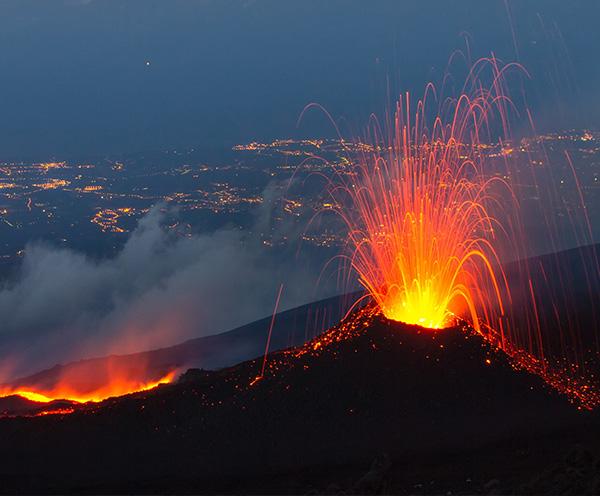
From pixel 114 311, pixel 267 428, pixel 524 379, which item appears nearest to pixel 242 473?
pixel 267 428

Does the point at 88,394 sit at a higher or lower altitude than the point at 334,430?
higher

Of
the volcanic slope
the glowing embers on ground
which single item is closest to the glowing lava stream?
the glowing embers on ground

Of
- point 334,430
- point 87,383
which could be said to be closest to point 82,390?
point 87,383

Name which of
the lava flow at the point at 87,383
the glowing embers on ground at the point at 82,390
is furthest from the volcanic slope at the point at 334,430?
the lava flow at the point at 87,383

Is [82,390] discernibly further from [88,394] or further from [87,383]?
[87,383]

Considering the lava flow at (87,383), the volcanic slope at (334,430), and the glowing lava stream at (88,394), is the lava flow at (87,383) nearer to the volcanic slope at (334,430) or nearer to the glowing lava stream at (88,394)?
the glowing lava stream at (88,394)

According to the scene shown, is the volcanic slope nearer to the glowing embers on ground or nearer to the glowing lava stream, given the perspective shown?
the glowing lava stream
